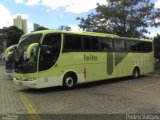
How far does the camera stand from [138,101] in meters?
13.7

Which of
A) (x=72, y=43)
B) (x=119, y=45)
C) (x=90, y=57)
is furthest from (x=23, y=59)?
(x=119, y=45)

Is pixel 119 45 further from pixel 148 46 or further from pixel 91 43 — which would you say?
pixel 148 46

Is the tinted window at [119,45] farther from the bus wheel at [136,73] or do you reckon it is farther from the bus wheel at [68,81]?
the bus wheel at [68,81]

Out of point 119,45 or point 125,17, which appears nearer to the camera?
point 119,45

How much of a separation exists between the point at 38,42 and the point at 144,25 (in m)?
19.9

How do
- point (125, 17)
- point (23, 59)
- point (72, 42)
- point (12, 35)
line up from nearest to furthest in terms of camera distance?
point (23, 59), point (72, 42), point (125, 17), point (12, 35)

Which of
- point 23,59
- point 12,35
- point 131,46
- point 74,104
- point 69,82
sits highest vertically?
point 12,35

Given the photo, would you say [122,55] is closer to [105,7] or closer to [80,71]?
[80,71]

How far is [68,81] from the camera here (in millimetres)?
18000

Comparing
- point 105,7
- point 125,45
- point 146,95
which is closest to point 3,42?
point 105,7

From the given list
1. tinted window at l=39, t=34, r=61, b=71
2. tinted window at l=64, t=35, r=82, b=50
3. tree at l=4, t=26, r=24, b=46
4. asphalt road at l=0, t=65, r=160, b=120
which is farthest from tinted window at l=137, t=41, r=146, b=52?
tree at l=4, t=26, r=24, b=46

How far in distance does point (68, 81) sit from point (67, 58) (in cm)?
116

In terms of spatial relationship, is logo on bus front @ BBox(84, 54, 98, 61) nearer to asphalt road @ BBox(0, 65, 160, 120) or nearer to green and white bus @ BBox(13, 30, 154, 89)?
green and white bus @ BBox(13, 30, 154, 89)

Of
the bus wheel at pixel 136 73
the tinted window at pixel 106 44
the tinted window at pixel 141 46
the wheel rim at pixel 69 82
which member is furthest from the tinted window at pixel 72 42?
the tinted window at pixel 141 46
